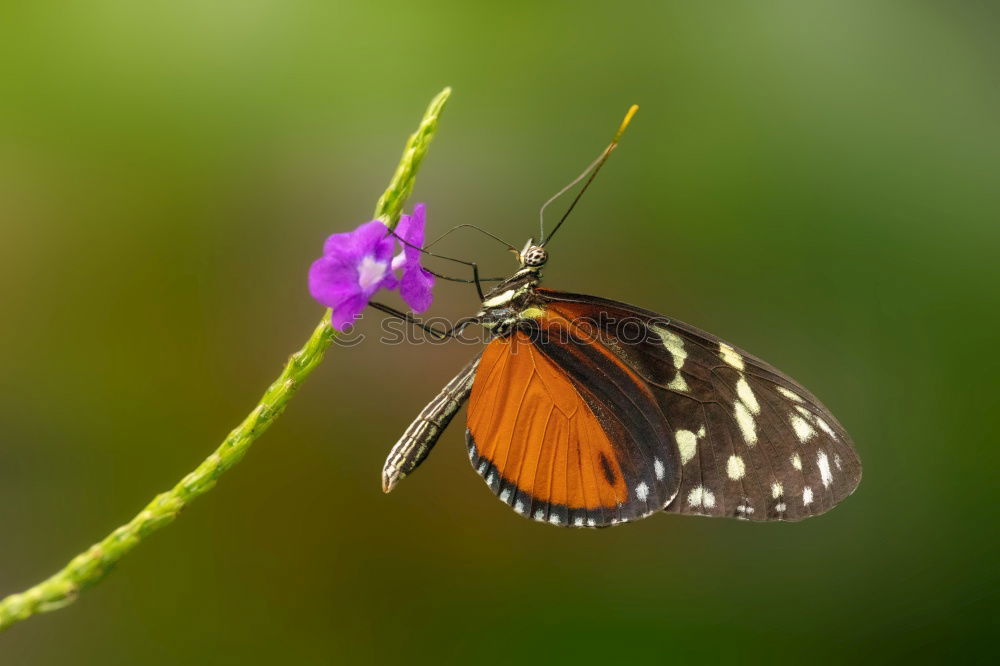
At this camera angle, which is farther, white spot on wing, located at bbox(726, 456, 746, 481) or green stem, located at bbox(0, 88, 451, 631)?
white spot on wing, located at bbox(726, 456, 746, 481)

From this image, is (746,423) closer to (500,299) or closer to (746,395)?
(746,395)

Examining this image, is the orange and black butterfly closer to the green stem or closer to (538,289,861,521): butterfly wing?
(538,289,861,521): butterfly wing

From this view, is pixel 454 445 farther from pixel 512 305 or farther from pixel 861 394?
pixel 861 394

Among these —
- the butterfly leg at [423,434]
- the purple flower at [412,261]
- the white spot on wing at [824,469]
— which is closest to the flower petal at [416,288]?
the purple flower at [412,261]

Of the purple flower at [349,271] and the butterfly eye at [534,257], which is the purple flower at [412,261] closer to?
the purple flower at [349,271]

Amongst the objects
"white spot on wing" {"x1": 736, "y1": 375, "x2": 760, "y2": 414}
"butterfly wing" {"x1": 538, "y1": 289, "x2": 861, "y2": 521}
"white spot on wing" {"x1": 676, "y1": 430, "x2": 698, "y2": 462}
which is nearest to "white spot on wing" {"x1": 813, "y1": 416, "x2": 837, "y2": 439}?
"butterfly wing" {"x1": 538, "y1": 289, "x2": 861, "y2": 521}

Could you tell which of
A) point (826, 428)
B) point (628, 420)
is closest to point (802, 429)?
point (826, 428)

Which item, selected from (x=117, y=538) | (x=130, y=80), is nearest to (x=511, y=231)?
(x=130, y=80)
